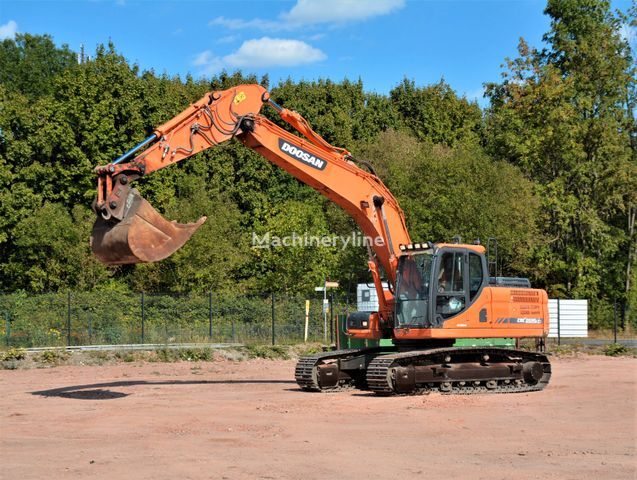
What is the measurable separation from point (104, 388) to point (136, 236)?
6919 mm

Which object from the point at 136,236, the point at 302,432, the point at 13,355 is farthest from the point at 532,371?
the point at 13,355

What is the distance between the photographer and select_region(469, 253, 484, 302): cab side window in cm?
1878

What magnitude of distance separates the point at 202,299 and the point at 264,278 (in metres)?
8.16

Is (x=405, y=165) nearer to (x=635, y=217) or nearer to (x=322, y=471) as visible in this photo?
(x=635, y=217)

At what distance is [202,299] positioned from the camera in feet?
124

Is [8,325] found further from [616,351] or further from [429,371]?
[616,351]

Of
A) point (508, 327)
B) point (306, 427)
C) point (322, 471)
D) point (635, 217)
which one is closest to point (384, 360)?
point (508, 327)

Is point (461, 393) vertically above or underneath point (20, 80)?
underneath

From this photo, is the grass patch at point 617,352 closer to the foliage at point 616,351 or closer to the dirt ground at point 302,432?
the foliage at point 616,351

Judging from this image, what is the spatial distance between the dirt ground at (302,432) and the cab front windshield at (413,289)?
5.53 ft

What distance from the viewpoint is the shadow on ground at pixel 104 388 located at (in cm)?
1847

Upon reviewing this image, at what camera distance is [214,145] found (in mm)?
17297

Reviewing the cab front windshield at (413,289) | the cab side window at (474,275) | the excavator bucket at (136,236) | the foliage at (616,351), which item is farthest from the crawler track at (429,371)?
the foliage at (616,351)

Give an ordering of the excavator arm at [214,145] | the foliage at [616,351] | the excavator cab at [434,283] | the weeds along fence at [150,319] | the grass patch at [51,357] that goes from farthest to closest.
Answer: the weeds along fence at [150,319]
the foliage at [616,351]
the grass patch at [51,357]
the excavator cab at [434,283]
the excavator arm at [214,145]
